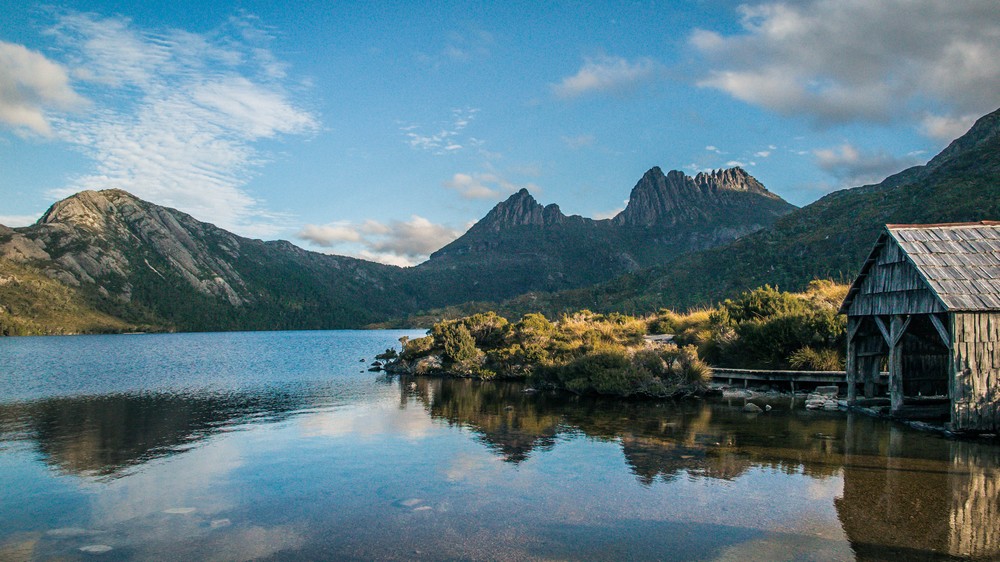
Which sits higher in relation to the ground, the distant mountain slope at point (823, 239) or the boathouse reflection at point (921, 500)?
the distant mountain slope at point (823, 239)

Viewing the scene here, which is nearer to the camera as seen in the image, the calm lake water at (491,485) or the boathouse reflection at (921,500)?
the boathouse reflection at (921,500)

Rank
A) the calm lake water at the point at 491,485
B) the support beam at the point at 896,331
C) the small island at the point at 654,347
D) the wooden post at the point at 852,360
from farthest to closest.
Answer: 1. the small island at the point at 654,347
2. the wooden post at the point at 852,360
3. the support beam at the point at 896,331
4. the calm lake water at the point at 491,485

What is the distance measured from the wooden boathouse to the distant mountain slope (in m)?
32.4

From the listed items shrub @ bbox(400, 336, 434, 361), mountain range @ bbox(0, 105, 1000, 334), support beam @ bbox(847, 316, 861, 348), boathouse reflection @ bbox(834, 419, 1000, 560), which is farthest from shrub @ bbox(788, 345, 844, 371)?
shrub @ bbox(400, 336, 434, 361)

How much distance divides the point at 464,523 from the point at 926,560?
24.1 feet

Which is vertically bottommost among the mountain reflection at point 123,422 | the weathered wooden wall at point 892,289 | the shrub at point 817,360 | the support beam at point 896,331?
the mountain reflection at point 123,422

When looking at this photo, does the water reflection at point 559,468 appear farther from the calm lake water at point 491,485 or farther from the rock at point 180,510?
the rock at point 180,510

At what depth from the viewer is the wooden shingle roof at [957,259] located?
647 inches

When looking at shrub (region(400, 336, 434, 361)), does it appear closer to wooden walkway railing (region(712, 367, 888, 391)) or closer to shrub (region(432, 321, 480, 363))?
shrub (region(432, 321, 480, 363))

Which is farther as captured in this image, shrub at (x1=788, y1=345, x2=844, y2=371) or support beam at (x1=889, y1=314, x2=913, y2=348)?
shrub at (x1=788, y1=345, x2=844, y2=371)

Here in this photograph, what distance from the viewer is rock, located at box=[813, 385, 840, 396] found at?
25955 millimetres

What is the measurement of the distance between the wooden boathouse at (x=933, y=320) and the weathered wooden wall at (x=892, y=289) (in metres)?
0.03

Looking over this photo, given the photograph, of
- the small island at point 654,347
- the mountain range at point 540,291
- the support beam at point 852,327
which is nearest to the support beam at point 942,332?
the support beam at point 852,327

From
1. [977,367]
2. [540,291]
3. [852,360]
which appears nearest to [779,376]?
[852,360]
